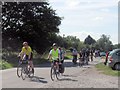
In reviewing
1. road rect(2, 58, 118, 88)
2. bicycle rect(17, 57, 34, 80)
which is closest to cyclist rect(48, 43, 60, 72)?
road rect(2, 58, 118, 88)

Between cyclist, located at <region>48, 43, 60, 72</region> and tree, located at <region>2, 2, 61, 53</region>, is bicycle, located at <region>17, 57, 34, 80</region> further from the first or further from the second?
tree, located at <region>2, 2, 61, 53</region>

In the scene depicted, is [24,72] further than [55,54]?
Yes

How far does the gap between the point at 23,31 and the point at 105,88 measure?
120ft

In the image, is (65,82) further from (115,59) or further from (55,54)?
(115,59)

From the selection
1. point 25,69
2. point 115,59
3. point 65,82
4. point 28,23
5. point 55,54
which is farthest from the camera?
point 28,23

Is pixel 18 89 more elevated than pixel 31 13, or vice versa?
pixel 31 13

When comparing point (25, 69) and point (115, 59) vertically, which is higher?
point (115, 59)

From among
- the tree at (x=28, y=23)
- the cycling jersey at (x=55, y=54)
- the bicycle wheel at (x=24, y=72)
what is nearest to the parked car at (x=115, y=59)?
the cycling jersey at (x=55, y=54)

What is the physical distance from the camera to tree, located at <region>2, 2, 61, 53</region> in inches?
1983

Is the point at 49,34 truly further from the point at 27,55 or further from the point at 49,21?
the point at 27,55

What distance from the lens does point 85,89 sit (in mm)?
13711

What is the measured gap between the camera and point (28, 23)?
167 feet

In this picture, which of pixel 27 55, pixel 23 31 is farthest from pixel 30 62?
pixel 23 31

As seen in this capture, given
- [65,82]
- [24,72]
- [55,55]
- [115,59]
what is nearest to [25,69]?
[24,72]
